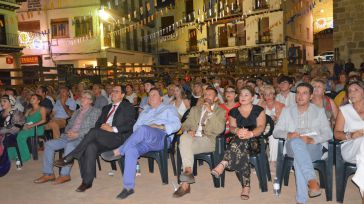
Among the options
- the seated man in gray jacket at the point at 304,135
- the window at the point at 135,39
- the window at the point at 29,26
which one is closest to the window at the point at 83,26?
the window at the point at 29,26

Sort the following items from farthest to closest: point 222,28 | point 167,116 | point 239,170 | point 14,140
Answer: point 222,28 → point 14,140 → point 167,116 → point 239,170

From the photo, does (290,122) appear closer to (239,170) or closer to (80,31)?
(239,170)


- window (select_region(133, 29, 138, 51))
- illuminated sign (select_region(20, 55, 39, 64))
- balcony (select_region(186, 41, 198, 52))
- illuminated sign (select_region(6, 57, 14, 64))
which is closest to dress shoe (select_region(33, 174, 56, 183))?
illuminated sign (select_region(6, 57, 14, 64))

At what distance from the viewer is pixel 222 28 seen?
99.3 ft

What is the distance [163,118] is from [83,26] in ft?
70.9

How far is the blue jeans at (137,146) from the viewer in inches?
173

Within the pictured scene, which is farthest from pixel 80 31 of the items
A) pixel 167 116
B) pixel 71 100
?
pixel 167 116

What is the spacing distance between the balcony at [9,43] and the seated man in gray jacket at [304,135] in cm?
2046

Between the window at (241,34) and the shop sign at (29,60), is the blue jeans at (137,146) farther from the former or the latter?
the window at (241,34)

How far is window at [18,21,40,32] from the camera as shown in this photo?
25.3 metres

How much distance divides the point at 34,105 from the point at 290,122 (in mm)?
4556

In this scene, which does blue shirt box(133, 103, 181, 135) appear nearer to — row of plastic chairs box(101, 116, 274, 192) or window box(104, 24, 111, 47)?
row of plastic chairs box(101, 116, 274, 192)

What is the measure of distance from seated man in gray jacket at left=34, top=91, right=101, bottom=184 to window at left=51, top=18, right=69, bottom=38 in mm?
21093

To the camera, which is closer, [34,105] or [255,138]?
[255,138]
